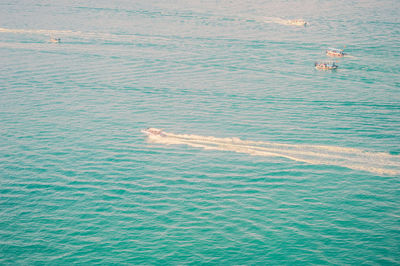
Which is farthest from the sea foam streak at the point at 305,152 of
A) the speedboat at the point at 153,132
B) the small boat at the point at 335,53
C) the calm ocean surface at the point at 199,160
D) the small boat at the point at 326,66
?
the small boat at the point at 335,53

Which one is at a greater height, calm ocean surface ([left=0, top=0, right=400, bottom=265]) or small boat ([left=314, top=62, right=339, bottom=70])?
small boat ([left=314, top=62, right=339, bottom=70])

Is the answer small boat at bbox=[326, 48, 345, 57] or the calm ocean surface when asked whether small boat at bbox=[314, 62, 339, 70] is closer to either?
the calm ocean surface

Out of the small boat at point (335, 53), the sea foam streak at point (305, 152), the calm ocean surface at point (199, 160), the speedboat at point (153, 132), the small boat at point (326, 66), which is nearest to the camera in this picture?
the calm ocean surface at point (199, 160)

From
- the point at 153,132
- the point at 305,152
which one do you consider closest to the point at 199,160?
the point at 153,132

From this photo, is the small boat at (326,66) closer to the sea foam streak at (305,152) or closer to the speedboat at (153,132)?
the sea foam streak at (305,152)

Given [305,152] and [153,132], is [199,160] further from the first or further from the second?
[305,152]

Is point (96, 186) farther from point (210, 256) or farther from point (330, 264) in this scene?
point (330, 264)

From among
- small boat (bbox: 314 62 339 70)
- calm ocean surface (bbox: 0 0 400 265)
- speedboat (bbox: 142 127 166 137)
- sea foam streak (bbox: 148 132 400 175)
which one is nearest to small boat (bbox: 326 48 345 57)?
calm ocean surface (bbox: 0 0 400 265)
